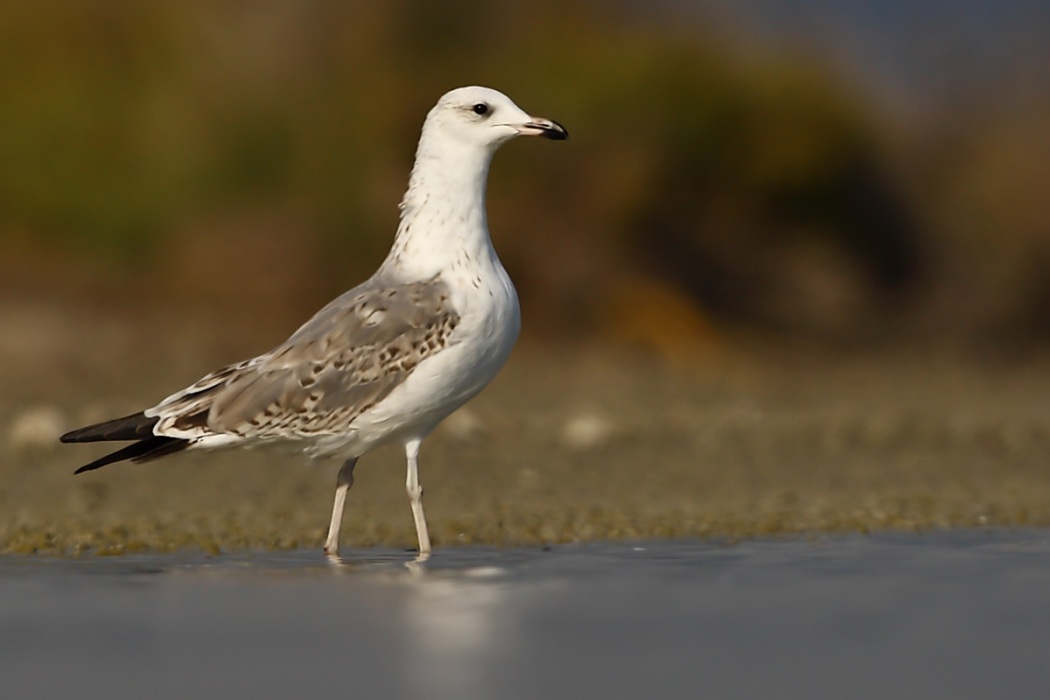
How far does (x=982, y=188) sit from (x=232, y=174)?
596 cm

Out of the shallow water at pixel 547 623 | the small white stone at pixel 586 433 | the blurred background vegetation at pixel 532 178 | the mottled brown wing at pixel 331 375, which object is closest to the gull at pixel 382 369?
the mottled brown wing at pixel 331 375

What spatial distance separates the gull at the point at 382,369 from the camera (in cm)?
725

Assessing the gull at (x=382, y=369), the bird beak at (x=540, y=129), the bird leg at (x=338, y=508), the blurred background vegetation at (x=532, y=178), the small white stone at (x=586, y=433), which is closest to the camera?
the bird leg at (x=338, y=508)

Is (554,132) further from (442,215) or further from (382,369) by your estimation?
(382,369)

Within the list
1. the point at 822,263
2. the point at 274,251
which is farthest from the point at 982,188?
the point at 274,251

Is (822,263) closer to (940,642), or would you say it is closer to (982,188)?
(982,188)

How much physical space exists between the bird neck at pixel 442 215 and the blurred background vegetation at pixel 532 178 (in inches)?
205

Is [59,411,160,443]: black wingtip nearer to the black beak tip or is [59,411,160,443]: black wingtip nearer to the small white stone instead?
the black beak tip

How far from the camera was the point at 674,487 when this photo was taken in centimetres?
905

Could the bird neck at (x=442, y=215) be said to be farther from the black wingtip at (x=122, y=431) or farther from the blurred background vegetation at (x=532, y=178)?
the blurred background vegetation at (x=532, y=178)

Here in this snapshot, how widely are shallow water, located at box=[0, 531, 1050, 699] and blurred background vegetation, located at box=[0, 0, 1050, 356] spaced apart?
6.35 metres

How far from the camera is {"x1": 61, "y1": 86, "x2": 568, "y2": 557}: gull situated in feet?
23.8

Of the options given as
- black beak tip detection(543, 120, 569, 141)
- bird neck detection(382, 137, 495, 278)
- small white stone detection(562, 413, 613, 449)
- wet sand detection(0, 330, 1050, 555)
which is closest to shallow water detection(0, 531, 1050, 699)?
wet sand detection(0, 330, 1050, 555)

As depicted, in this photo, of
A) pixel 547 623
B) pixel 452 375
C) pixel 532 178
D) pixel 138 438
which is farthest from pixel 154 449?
pixel 532 178
